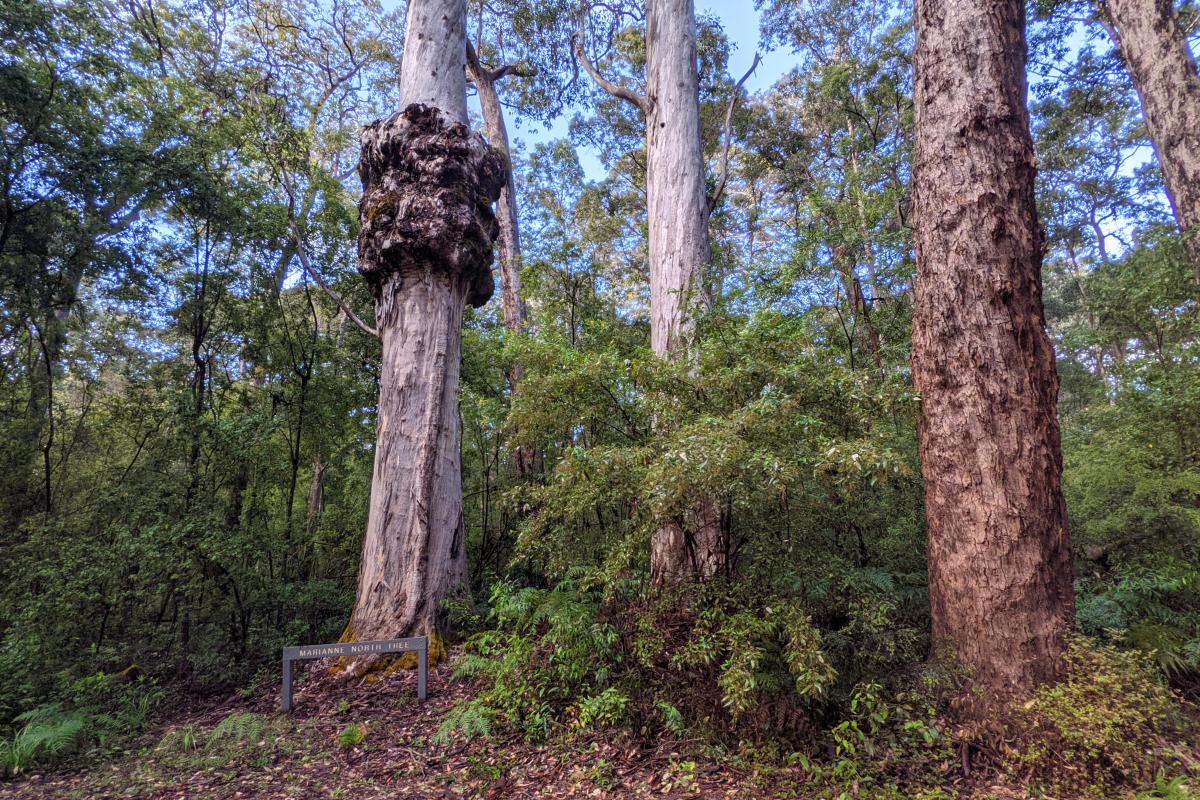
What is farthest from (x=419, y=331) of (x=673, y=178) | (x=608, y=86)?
(x=608, y=86)

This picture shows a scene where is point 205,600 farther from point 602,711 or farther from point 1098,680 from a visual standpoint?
point 1098,680

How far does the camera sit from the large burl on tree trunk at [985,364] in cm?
296

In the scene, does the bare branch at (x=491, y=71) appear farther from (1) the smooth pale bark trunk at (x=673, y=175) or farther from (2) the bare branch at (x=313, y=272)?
(2) the bare branch at (x=313, y=272)

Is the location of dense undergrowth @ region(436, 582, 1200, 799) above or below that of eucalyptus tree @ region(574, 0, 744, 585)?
below

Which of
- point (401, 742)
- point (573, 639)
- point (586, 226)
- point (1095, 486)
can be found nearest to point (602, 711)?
point (573, 639)

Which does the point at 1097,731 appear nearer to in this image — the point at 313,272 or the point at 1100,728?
the point at 1100,728

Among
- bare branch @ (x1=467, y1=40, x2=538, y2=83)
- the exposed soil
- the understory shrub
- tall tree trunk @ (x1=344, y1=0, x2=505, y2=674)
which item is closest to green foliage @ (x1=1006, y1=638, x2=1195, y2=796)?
the understory shrub

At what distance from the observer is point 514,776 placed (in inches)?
121

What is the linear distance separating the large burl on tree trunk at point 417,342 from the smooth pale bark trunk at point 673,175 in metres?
2.04

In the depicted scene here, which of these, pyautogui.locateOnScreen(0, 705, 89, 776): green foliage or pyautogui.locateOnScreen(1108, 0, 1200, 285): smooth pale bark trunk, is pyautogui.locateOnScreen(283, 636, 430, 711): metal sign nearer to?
pyautogui.locateOnScreen(0, 705, 89, 776): green foliage

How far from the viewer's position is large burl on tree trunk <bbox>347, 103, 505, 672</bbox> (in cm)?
506

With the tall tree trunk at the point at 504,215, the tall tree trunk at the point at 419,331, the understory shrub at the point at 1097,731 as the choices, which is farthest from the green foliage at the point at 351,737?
the tall tree trunk at the point at 504,215

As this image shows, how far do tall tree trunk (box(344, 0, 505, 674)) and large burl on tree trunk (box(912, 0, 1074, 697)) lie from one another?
417 cm

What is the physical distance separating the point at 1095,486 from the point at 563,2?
1251 centimetres
